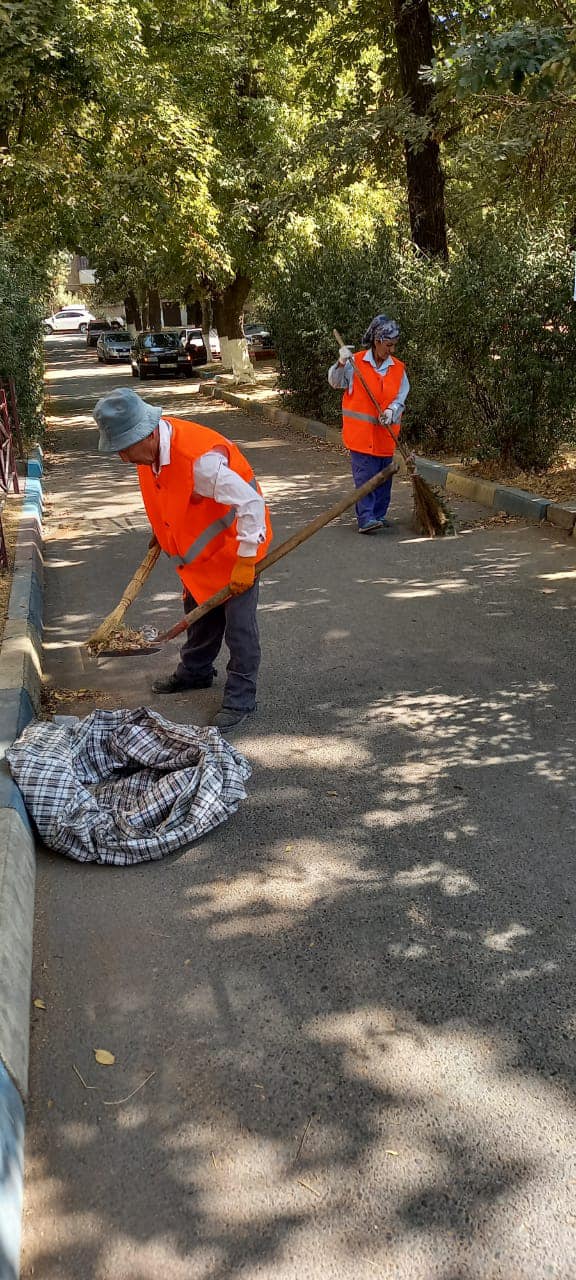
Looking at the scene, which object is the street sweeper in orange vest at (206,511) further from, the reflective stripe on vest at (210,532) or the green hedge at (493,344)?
the green hedge at (493,344)

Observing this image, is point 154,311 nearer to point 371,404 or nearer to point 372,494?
point 371,404

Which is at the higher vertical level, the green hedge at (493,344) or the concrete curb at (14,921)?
the green hedge at (493,344)

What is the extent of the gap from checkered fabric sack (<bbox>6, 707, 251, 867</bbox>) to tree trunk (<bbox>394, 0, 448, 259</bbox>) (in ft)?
35.1

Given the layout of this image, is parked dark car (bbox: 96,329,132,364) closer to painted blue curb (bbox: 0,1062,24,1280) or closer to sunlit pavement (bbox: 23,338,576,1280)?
sunlit pavement (bbox: 23,338,576,1280)

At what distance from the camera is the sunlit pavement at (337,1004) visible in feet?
7.78

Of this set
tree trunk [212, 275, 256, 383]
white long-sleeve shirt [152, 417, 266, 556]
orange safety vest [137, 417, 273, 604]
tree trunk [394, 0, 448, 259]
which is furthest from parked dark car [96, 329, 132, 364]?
white long-sleeve shirt [152, 417, 266, 556]

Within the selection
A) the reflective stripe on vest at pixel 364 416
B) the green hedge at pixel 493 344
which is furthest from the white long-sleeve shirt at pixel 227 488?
the green hedge at pixel 493 344

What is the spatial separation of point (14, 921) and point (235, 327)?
2467 centimetres

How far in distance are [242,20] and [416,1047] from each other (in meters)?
23.9

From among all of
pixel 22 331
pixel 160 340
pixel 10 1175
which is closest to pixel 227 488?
pixel 10 1175

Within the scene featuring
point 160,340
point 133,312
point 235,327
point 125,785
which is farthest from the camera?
point 133,312

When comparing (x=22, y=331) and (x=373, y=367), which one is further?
(x=22, y=331)

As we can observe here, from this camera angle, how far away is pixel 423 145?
522 inches

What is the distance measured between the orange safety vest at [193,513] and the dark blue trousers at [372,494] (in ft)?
13.1
